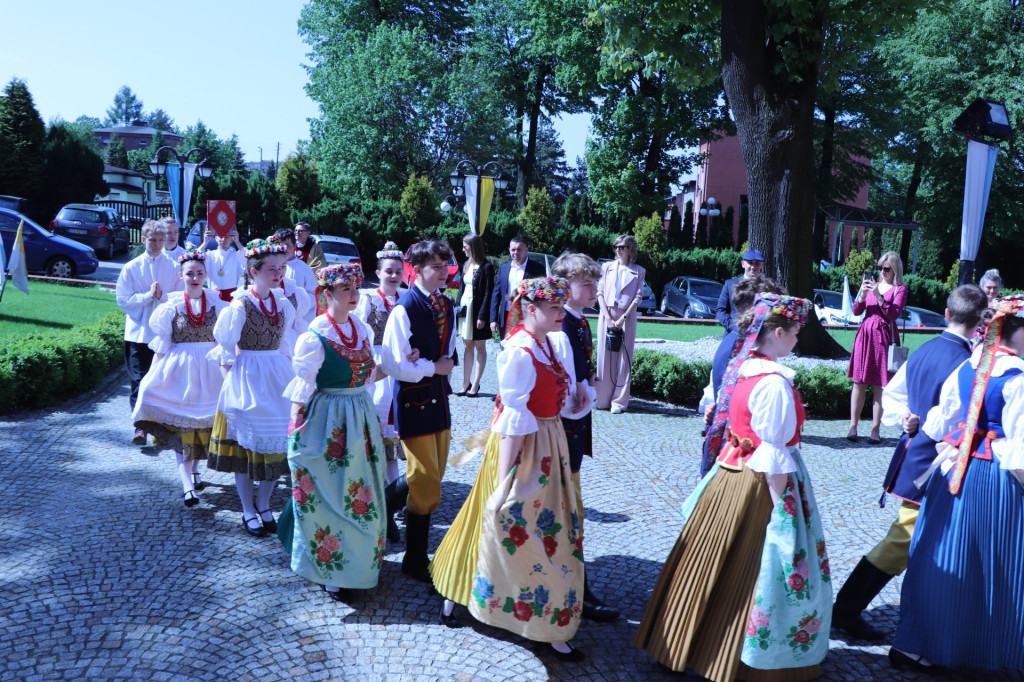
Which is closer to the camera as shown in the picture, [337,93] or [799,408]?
[799,408]

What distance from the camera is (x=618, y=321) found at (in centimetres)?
940

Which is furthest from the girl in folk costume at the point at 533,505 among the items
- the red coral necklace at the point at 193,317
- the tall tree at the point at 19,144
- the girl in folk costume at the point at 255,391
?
the tall tree at the point at 19,144

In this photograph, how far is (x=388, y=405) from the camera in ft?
19.6

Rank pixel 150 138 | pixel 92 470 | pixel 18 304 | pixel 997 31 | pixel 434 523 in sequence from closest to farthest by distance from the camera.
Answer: pixel 434 523, pixel 92 470, pixel 18 304, pixel 997 31, pixel 150 138

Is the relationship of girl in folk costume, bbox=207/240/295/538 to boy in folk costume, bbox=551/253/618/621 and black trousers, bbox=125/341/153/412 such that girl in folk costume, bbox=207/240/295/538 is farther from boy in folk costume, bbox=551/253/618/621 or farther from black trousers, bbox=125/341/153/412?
black trousers, bbox=125/341/153/412

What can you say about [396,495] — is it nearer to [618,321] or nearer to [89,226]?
[618,321]

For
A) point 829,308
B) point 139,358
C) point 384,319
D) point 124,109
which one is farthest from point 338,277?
point 124,109

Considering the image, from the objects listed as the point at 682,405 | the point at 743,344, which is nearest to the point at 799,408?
the point at 743,344

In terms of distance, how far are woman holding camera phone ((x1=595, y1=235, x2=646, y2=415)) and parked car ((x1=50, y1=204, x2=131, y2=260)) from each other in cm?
2313

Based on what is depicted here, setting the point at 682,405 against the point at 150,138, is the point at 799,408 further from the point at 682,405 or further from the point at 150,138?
the point at 150,138

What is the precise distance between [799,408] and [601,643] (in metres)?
1.55

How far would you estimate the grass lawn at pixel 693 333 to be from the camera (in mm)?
15961

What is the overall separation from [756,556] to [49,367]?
312 inches

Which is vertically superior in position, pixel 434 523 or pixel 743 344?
pixel 743 344
